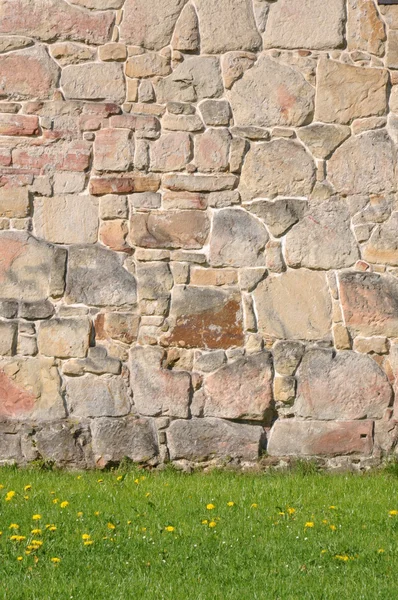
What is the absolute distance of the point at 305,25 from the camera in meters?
6.08

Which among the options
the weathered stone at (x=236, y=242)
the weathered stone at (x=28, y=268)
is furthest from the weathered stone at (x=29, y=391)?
the weathered stone at (x=236, y=242)

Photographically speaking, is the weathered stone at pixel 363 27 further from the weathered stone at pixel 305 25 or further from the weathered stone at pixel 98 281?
the weathered stone at pixel 98 281

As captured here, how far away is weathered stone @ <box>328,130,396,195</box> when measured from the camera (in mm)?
6035

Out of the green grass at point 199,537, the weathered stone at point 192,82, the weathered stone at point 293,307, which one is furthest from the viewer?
the weathered stone at point 192,82

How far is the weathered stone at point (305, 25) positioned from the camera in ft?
19.9

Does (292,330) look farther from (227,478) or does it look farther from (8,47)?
(8,47)

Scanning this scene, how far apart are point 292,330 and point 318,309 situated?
0.23 m

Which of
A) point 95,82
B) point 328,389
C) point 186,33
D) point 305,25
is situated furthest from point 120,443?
point 305,25

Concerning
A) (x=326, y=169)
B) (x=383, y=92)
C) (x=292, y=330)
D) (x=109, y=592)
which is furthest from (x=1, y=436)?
(x=383, y=92)

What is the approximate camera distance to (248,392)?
19.2 ft

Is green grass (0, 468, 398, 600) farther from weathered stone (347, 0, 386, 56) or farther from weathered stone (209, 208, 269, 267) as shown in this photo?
weathered stone (347, 0, 386, 56)

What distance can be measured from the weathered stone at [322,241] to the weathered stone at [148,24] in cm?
159

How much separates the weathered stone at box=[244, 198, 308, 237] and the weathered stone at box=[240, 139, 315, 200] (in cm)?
6

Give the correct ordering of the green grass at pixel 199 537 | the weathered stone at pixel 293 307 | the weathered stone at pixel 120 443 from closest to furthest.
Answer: the green grass at pixel 199 537 → the weathered stone at pixel 120 443 → the weathered stone at pixel 293 307
